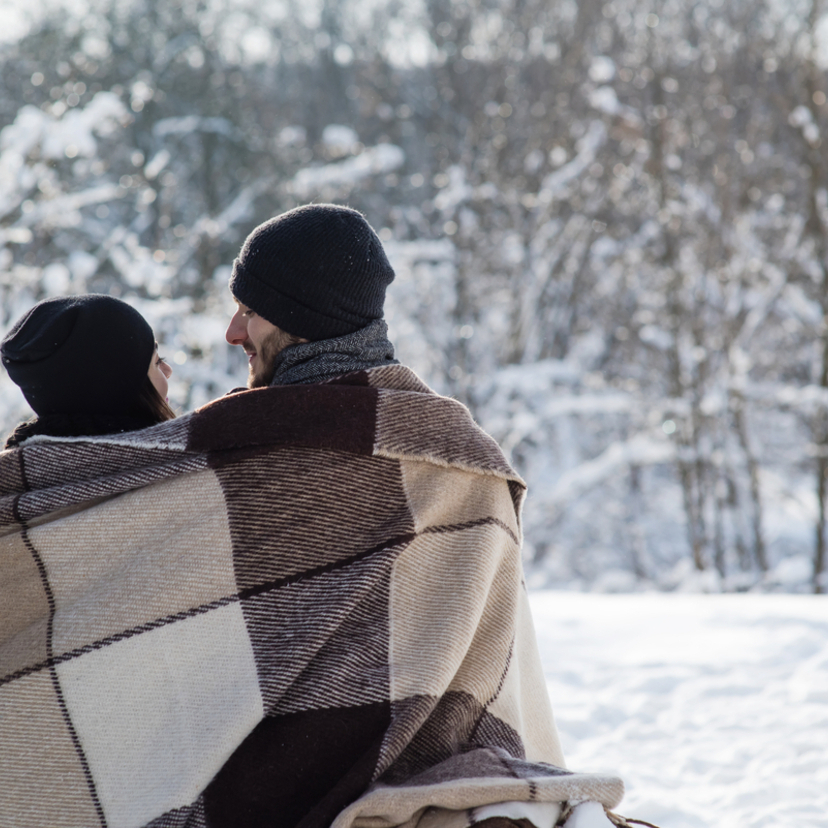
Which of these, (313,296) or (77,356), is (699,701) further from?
(77,356)

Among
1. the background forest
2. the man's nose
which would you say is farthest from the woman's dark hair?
A: the background forest

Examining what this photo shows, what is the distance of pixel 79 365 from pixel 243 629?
55 cm

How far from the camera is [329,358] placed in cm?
148

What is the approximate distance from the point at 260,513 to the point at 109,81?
8494 millimetres

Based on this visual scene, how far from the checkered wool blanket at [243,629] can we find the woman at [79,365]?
131 mm

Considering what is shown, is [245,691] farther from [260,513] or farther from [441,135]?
[441,135]

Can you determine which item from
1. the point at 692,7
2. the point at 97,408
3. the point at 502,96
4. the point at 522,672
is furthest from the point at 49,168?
the point at 692,7

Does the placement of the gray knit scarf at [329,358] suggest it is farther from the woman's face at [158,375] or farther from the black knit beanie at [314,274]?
the woman's face at [158,375]

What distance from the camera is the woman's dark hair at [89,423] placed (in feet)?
4.75

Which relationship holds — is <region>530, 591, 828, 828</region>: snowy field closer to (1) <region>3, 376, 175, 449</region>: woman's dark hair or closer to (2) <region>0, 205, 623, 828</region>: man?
(2) <region>0, 205, 623, 828</region>: man

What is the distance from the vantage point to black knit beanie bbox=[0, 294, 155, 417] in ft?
4.87

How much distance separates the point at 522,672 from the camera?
1.66 metres

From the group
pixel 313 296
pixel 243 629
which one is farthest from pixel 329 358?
pixel 243 629

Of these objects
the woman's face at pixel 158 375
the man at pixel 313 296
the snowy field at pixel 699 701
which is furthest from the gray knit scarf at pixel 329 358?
the snowy field at pixel 699 701
